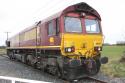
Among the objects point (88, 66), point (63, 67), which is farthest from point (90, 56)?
point (63, 67)

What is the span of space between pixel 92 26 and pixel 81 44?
4.70 ft

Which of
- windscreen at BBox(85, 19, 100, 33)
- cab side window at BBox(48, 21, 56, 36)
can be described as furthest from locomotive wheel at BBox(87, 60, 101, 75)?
cab side window at BBox(48, 21, 56, 36)

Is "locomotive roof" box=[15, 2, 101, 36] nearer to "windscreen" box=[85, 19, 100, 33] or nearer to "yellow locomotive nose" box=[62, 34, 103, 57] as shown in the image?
"windscreen" box=[85, 19, 100, 33]

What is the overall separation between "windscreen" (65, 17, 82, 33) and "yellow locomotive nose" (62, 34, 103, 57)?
1.13 feet

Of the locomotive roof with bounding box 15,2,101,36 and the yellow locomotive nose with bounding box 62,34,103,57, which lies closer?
the yellow locomotive nose with bounding box 62,34,103,57

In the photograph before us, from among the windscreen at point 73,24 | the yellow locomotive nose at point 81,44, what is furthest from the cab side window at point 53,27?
the yellow locomotive nose at point 81,44

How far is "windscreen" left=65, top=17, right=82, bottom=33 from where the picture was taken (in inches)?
567

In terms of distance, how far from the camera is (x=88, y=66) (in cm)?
1428

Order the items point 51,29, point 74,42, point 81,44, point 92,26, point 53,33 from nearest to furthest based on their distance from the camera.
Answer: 1. point 74,42
2. point 81,44
3. point 53,33
4. point 92,26
5. point 51,29

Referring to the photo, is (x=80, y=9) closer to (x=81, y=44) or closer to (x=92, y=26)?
(x=92, y=26)

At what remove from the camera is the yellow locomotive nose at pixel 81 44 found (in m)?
13.9

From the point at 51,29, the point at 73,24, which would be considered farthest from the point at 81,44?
the point at 51,29

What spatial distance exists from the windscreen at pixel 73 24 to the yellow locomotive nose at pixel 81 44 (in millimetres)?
344

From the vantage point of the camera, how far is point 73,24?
48.1 ft
